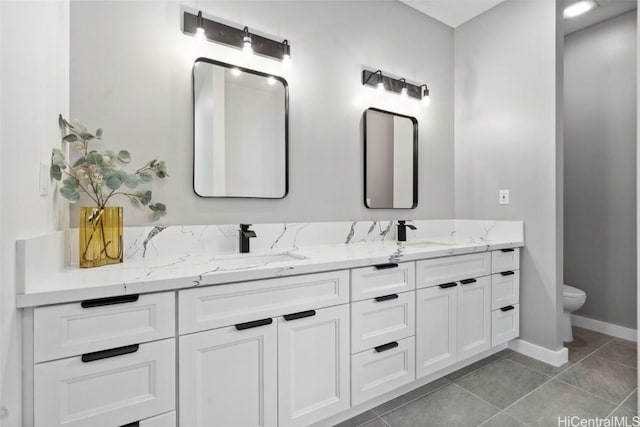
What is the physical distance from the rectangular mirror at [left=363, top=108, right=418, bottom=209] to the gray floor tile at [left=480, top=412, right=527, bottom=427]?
1.35m

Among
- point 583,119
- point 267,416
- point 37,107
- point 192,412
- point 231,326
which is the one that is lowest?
point 267,416

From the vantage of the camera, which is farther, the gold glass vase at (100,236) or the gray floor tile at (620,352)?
the gray floor tile at (620,352)

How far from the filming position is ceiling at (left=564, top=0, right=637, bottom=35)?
2.46m

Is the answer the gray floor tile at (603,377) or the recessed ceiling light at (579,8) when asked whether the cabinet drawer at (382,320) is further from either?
the recessed ceiling light at (579,8)

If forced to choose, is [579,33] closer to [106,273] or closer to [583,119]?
[583,119]

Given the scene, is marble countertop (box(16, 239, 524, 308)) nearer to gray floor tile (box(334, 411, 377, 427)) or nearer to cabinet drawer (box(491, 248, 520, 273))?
cabinet drawer (box(491, 248, 520, 273))

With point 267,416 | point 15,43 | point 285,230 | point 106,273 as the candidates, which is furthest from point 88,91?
A: point 267,416

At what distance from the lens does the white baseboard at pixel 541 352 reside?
7.00 feet

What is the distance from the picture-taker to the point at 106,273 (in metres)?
1.17

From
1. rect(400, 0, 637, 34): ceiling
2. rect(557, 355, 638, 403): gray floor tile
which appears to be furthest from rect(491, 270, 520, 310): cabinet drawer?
rect(400, 0, 637, 34): ceiling

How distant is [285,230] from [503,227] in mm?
1630

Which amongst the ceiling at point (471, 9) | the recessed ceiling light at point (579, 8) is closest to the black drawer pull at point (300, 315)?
the ceiling at point (471, 9)

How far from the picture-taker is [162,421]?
42.4 inches

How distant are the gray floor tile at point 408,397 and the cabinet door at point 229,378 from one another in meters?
0.64
